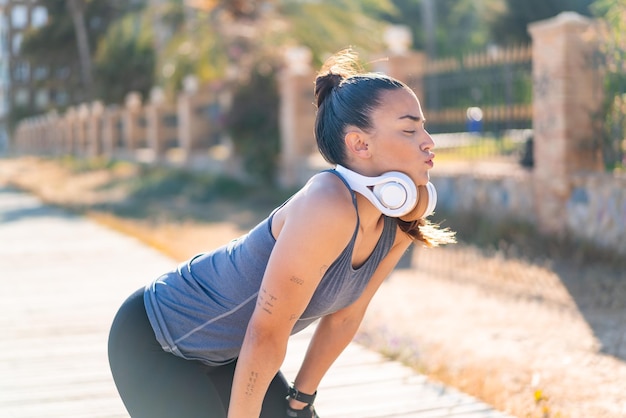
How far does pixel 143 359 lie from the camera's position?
95.3 inches

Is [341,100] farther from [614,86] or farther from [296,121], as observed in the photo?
[296,121]

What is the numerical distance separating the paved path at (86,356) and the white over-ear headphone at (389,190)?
4.58 ft

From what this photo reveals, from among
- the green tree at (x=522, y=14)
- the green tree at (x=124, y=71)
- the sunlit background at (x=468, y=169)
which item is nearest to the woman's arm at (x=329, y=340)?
the sunlit background at (x=468, y=169)

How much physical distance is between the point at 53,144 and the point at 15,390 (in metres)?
38.7

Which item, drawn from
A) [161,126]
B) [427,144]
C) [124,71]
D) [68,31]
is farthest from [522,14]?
[68,31]

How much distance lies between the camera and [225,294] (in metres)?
2.30

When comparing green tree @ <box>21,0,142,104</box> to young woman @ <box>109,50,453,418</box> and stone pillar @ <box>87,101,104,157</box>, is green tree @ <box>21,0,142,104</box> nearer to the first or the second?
stone pillar @ <box>87,101,104,157</box>

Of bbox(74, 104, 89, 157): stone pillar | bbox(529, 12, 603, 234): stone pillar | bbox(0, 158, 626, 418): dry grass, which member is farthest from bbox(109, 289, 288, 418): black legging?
bbox(74, 104, 89, 157): stone pillar

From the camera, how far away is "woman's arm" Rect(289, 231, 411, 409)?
2633mm

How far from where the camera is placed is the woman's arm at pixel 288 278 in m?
2.04

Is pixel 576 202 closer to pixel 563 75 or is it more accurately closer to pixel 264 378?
pixel 563 75

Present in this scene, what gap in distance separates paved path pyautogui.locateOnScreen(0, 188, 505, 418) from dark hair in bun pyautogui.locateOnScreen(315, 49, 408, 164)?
4.79 feet

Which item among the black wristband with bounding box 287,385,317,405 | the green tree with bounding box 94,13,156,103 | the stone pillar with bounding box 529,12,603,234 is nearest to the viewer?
the black wristband with bounding box 287,385,317,405

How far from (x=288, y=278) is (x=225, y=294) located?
12.6 inches
